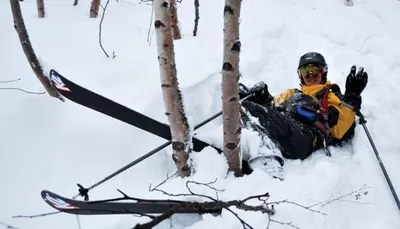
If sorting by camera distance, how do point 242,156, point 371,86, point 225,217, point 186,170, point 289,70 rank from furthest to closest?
point 289,70 < point 371,86 < point 242,156 < point 186,170 < point 225,217

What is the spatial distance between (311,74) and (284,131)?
1182 millimetres

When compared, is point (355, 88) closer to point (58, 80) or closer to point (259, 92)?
point (259, 92)

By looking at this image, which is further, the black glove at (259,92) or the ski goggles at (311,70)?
the ski goggles at (311,70)

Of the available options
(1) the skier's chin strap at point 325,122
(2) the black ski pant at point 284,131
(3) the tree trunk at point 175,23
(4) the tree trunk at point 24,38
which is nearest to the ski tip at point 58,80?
(4) the tree trunk at point 24,38

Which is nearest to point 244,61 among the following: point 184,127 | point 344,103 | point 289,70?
point 289,70

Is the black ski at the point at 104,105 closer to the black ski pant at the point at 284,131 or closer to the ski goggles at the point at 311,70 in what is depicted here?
the black ski pant at the point at 284,131

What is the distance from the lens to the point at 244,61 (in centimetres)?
544

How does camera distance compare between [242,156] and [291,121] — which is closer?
[242,156]

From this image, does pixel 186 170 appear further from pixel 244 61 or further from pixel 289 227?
pixel 244 61

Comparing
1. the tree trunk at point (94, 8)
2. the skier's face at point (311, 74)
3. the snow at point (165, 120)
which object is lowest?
the snow at point (165, 120)

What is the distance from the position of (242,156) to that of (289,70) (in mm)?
2700

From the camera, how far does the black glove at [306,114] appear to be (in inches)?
151

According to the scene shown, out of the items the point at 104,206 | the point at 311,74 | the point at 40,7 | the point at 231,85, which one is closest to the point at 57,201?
the point at 104,206

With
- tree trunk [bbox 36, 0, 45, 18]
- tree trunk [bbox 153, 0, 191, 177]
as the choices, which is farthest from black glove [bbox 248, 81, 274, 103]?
tree trunk [bbox 36, 0, 45, 18]
